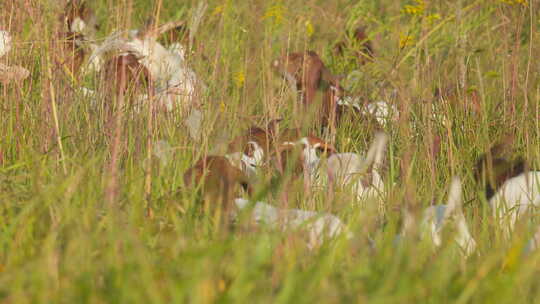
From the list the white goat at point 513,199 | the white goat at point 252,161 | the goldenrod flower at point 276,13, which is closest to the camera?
the white goat at point 513,199

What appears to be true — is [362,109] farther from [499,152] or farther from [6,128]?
[6,128]

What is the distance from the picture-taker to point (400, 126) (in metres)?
2.47

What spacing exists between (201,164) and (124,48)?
1.06 m

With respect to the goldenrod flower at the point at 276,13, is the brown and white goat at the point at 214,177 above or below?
below

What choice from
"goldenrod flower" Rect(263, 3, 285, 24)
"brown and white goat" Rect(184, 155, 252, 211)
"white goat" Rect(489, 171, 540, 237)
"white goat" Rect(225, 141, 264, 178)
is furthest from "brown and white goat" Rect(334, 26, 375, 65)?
"brown and white goat" Rect(184, 155, 252, 211)

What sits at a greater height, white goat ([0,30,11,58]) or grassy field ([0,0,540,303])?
white goat ([0,30,11,58])

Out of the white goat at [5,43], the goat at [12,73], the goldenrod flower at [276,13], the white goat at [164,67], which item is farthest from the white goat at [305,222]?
the goldenrod flower at [276,13]

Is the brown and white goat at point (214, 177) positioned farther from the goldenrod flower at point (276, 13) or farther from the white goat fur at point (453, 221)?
the goldenrod flower at point (276, 13)

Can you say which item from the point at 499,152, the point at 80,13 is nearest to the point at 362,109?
the point at 499,152

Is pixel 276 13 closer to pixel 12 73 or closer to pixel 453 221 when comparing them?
pixel 12 73

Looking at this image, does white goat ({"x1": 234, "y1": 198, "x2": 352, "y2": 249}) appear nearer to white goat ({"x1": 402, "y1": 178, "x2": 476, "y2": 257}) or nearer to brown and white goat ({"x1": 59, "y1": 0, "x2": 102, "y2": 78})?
white goat ({"x1": 402, "y1": 178, "x2": 476, "y2": 257})

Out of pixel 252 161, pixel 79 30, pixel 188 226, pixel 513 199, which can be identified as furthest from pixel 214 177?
pixel 79 30

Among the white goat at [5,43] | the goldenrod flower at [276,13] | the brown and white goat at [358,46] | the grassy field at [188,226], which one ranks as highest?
the goldenrod flower at [276,13]

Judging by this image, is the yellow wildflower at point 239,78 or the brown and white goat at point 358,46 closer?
the yellow wildflower at point 239,78
